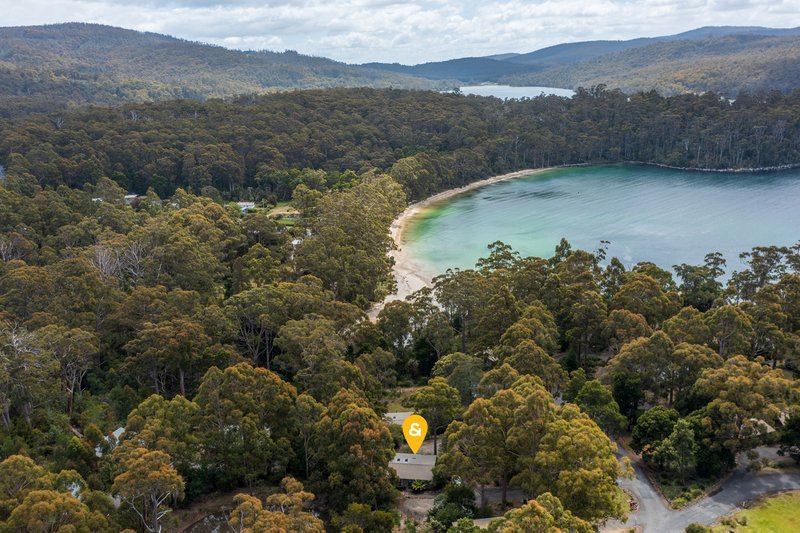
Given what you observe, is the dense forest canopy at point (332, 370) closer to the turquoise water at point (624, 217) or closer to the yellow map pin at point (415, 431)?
the yellow map pin at point (415, 431)

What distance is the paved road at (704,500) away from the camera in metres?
21.2

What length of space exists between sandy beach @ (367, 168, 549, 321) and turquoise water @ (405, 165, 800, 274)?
1023 millimetres

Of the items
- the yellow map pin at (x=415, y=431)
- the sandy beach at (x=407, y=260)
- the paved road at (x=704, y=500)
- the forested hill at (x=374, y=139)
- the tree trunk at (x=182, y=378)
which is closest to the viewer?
the paved road at (x=704, y=500)

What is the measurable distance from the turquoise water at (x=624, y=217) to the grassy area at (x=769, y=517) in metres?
30.2

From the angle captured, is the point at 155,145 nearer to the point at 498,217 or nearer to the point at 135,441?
the point at 498,217

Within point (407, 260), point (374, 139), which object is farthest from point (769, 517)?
point (374, 139)

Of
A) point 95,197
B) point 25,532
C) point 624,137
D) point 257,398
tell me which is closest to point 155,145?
point 95,197

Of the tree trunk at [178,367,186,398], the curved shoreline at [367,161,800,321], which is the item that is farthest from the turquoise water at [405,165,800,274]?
the tree trunk at [178,367,186,398]

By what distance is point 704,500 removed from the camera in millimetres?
22359

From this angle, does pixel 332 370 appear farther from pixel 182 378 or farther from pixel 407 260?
pixel 407 260

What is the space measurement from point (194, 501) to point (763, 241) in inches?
2154

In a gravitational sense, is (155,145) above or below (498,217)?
above

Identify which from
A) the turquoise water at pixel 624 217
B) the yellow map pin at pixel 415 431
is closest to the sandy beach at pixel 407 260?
the turquoise water at pixel 624 217

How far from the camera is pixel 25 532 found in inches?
654
